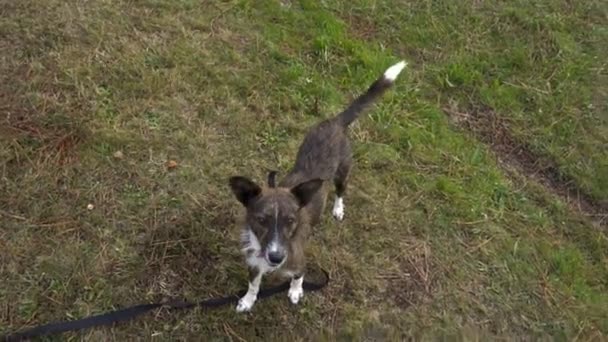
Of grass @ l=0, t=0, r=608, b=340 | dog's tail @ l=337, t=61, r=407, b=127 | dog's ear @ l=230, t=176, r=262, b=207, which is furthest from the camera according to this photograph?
dog's tail @ l=337, t=61, r=407, b=127

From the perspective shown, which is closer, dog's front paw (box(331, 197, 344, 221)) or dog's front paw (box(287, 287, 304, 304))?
dog's front paw (box(287, 287, 304, 304))

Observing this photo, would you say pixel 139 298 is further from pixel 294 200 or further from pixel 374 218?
pixel 374 218

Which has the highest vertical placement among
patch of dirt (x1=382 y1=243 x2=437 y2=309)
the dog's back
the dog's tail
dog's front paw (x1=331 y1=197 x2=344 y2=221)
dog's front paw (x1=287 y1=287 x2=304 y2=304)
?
the dog's tail

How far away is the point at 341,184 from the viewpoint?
15.1ft

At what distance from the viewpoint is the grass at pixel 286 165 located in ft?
13.8

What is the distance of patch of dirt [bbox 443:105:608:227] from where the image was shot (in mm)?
5441

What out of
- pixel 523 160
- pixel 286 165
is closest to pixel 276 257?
pixel 286 165

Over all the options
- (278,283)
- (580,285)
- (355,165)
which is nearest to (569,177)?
(580,285)

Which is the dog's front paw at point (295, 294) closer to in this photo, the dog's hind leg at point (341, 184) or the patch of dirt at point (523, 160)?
the dog's hind leg at point (341, 184)

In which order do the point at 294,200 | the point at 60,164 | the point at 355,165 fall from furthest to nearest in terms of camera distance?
the point at 355,165 → the point at 60,164 → the point at 294,200

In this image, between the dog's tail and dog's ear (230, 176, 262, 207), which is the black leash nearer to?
dog's ear (230, 176, 262, 207)

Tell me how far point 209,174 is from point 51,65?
64.6 inches

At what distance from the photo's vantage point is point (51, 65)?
204 inches

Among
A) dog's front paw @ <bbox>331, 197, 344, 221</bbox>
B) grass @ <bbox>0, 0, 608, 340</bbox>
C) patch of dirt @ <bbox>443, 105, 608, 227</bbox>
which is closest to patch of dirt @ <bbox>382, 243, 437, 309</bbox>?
grass @ <bbox>0, 0, 608, 340</bbox>
